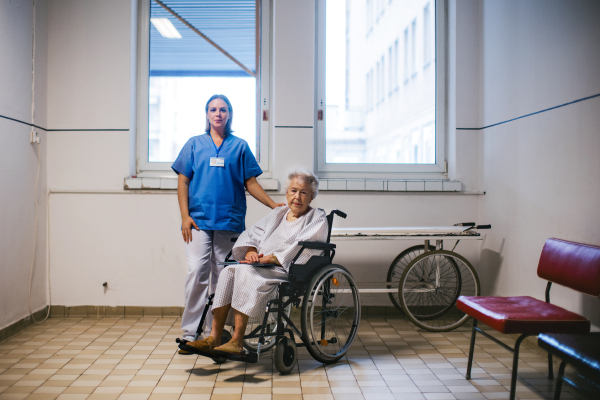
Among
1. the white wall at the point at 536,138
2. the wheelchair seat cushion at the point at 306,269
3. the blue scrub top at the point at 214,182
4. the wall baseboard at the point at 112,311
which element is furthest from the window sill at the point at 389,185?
the wheelchair seat cushion at the point at 306,269

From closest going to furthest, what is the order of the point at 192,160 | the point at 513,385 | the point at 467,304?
the point at 513,385 → the point at 467,304 → the point at 192,160

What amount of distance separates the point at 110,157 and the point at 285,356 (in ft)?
7.00

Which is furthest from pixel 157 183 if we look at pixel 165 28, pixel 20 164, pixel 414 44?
pixel 414 44

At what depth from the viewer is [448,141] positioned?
361 centimetres

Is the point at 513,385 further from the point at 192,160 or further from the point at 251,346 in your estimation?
the point at 192,160

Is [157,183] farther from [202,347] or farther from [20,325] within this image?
[202,347]

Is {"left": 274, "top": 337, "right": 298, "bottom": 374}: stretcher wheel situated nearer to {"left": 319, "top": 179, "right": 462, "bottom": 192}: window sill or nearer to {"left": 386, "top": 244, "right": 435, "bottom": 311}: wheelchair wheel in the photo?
{"left": 386, "top": 244, "right": 435, "bottom": 311}: wheelchair wheel

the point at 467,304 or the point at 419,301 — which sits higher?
the point at 467,304

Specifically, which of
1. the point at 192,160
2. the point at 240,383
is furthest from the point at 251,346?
the point at 192,160

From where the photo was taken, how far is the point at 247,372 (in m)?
2.31

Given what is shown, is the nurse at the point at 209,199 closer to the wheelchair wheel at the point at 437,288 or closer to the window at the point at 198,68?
the window at the point at 198,68

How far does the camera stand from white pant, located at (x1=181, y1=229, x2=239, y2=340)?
259 cm

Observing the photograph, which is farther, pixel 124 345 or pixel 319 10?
pixel 319 10

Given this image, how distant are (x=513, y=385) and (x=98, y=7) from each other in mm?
3674
